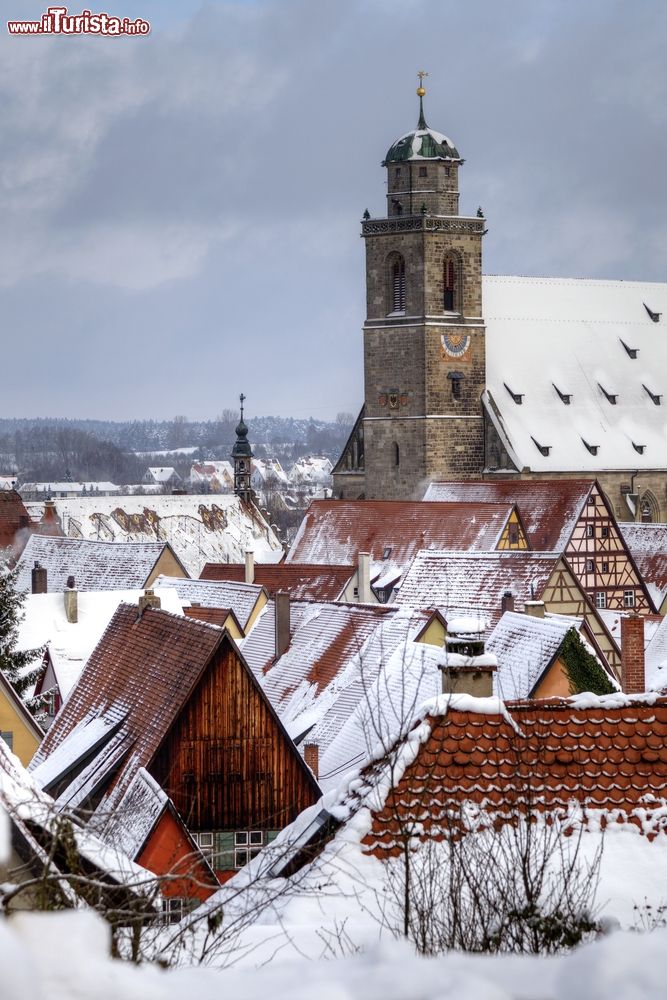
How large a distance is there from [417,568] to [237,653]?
15818 millimetres

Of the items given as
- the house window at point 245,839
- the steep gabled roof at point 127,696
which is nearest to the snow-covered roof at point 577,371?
the steep gabled roof at point 127,696

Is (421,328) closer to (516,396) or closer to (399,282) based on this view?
(399,282)

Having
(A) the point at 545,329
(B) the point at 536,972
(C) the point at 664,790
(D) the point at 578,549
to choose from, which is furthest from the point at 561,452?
(B) the point at 536,972

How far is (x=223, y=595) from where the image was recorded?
120 ft

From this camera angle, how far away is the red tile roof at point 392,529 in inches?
1770

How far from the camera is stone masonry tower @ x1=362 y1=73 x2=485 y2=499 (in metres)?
64.1

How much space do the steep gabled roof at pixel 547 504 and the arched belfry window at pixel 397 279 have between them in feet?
45.9

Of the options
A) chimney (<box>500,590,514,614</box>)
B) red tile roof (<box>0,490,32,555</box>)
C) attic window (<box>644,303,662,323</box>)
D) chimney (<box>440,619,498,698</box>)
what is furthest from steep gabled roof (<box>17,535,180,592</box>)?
attic window (<box>644,303,662,323</box>)

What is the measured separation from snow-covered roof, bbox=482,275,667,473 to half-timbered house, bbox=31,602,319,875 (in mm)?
46850

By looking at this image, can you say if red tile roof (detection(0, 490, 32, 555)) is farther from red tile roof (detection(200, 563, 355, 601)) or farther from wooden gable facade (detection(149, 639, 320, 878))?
wooden gable facade (detection(149, 639, 320, 878))

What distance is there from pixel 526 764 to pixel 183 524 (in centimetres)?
5806

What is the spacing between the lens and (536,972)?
2400mm

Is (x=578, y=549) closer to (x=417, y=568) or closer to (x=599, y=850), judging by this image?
(x=417, y=568)

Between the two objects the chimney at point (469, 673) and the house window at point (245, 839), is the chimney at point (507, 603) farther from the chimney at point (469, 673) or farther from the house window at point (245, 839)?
the chimney at point (469, 673)
